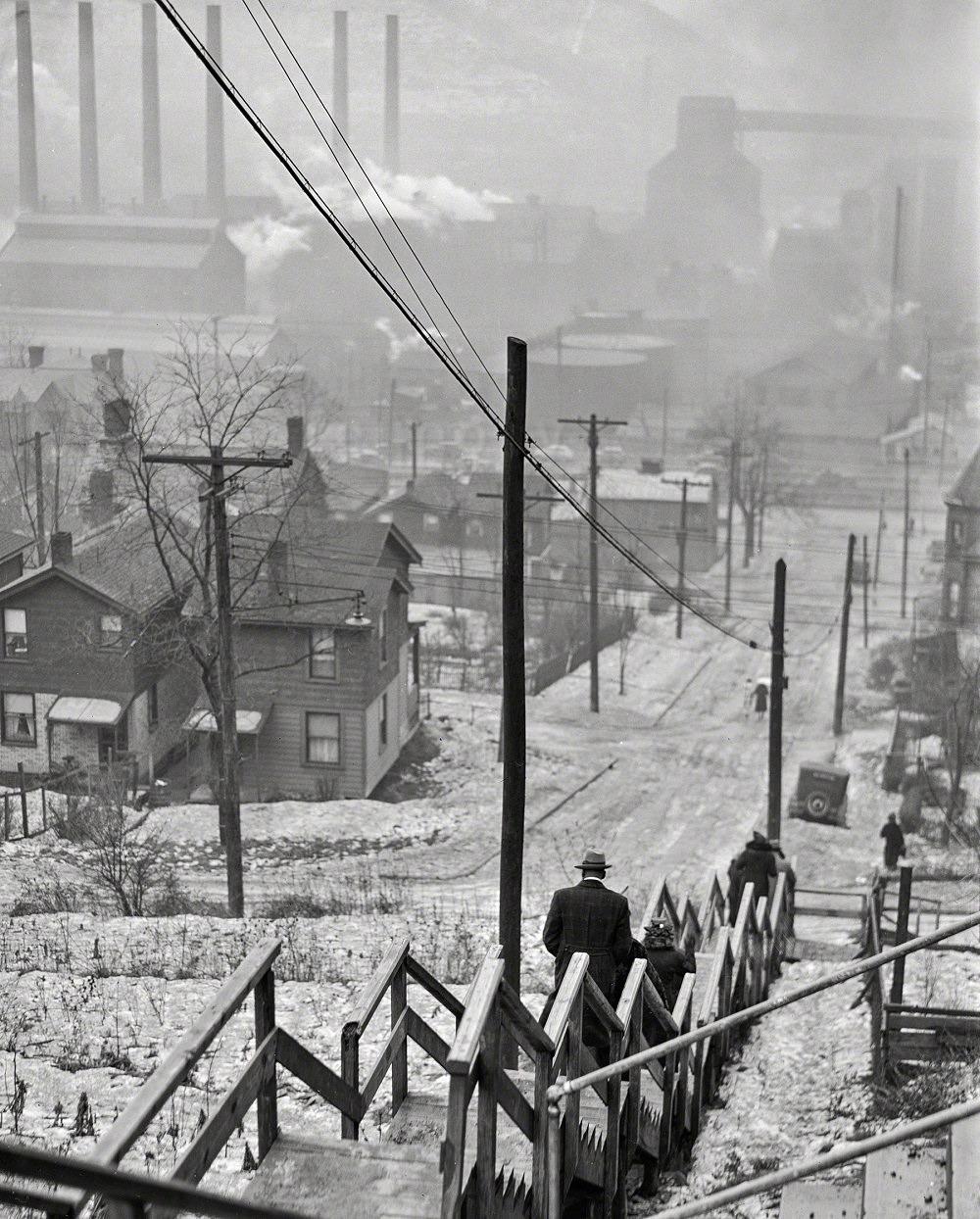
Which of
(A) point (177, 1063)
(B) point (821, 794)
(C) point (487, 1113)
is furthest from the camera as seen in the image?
(B) point (821, 794)

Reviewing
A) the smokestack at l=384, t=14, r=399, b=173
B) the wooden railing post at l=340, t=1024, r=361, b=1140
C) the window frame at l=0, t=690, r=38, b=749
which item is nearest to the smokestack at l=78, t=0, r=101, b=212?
the smokestack at l=384, t=14, r=399, b=173

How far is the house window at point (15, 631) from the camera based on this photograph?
27.2 metres

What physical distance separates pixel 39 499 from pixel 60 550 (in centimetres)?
345

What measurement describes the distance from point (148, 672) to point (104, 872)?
1162cm

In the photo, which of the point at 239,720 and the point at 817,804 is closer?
the point at 239,720

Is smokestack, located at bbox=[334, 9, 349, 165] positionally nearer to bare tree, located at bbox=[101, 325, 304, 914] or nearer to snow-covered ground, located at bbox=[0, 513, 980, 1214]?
snow-covered ground, located at bbox=[0, 513, 980, 1214]

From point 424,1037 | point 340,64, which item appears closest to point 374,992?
point 424,1037

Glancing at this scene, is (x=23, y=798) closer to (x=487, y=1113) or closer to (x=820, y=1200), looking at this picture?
(x=820, y=1200)

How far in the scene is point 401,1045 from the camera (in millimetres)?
5852

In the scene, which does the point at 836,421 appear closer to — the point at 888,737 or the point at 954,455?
the point at 954,455

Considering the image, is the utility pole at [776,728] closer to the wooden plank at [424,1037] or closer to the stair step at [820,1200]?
the stair step at [820,1200]

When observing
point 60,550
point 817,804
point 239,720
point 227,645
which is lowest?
point 817,804

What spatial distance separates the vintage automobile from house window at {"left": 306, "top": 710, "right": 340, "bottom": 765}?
1057 centimetres

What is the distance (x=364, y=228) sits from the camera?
126438mm
